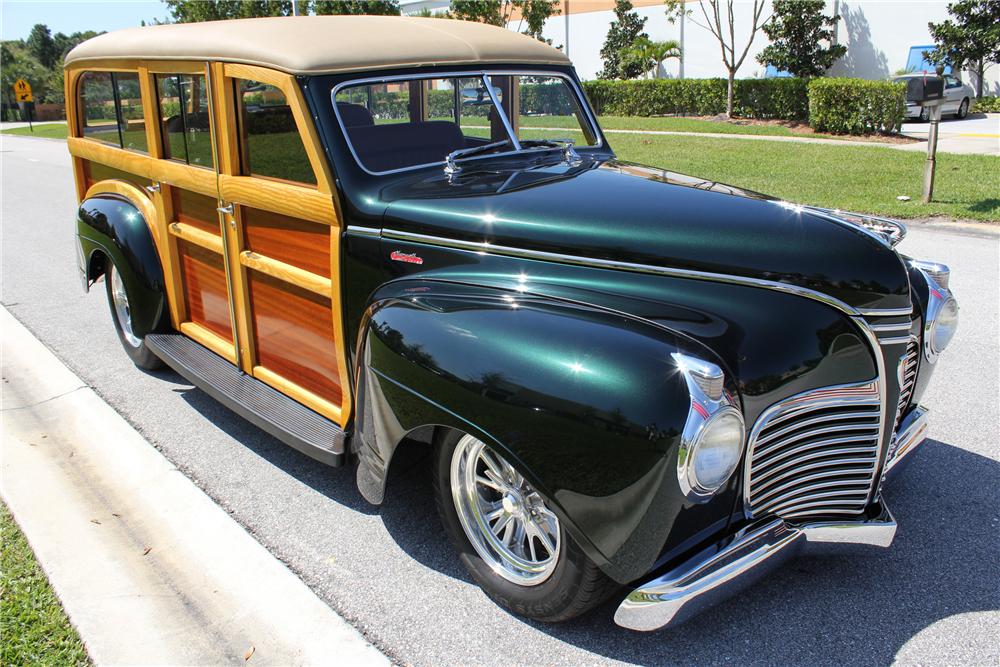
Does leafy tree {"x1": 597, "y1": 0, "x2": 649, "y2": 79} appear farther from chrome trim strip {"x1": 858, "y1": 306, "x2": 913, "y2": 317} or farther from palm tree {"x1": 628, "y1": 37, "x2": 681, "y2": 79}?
chrome trim strip {"x1": 858, "y1": 306, "x2": 913, "y2": 317}

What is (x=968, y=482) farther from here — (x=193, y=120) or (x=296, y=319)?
(x=193, y=120)

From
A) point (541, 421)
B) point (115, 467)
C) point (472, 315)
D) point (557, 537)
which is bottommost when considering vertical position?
point (115, 467)

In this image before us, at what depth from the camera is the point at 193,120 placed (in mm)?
3787

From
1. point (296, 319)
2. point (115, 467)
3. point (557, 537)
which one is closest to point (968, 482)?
point (557, 537)

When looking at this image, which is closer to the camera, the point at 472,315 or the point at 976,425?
the point at 472,315

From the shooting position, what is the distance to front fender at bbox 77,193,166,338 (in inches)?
171

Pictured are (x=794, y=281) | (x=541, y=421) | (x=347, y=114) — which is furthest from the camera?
(x=347, y=114)

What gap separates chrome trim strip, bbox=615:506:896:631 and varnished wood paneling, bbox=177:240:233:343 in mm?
2608

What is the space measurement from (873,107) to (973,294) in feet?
38.7

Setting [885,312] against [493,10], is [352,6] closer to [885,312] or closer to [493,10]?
[493,10]

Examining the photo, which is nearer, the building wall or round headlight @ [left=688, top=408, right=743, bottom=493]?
round headlight @ [left=688, top=408, right=743, bottom=493]

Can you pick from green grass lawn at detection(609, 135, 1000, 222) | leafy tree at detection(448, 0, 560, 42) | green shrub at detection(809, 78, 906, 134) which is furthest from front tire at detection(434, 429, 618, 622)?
leafy tree at detection(448, 0, 560, 42)

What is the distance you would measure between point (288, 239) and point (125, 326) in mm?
2292

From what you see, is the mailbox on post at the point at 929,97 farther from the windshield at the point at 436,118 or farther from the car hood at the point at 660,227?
the car hood at the point at 660,227
